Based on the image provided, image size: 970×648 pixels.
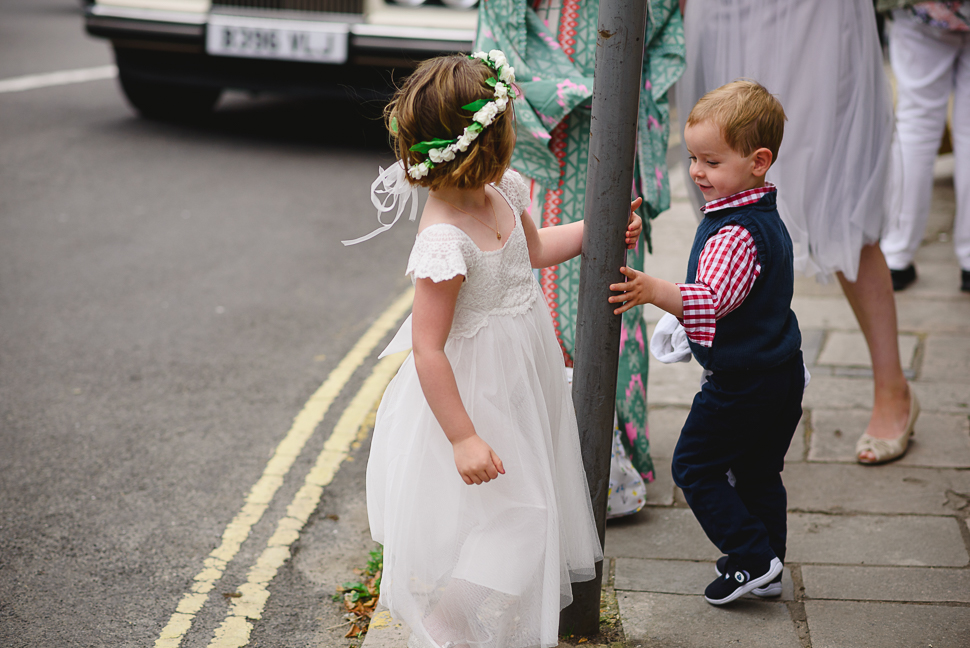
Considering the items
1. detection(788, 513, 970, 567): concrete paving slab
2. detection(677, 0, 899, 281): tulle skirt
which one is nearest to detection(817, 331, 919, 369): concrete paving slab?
detection(677, 0, 899, 281): tulle skirt

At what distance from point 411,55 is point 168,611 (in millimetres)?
4830

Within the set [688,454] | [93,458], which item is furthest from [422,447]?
[93,458]

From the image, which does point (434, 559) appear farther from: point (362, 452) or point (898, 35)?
point (898, 35)

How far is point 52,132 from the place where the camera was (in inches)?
297

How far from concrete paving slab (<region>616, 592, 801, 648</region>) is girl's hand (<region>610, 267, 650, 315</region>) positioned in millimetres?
826

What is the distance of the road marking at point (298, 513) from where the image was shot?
8.04 feet

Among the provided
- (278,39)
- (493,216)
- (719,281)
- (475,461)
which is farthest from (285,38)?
(475,461)

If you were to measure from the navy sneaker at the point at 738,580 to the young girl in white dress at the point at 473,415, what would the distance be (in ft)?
1.36

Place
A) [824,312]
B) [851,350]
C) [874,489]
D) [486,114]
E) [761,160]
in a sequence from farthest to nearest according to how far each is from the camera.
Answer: [824,312], [851,350], [874,489], [761,160], [486,114]

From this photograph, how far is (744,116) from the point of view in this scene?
1.98 m

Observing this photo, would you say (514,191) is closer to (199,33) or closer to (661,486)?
(661,486)

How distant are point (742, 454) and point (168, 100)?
7.19m

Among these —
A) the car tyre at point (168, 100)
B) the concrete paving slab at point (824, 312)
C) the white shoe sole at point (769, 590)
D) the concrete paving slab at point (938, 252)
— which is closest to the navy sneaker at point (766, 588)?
the white shoe sole at point (769, 590)

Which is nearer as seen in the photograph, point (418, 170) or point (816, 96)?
point (418, 170)
